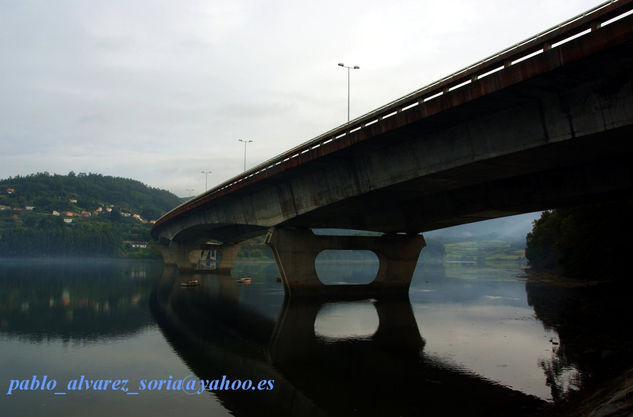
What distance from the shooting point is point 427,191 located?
34469mm

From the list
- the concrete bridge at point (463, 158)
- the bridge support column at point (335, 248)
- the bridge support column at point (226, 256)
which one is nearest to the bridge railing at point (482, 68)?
the concrete bridge at point (463, 158)

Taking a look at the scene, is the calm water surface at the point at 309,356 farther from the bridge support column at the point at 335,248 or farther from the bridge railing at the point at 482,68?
the bridge railing at the point at 482,68

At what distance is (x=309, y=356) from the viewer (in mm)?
22641

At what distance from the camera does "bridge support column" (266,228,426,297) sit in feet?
146

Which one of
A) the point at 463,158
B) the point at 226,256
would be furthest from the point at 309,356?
the point at 226,256

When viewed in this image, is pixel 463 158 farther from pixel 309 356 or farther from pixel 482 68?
pixel 309 356

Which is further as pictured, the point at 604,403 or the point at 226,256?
the point at 226,256

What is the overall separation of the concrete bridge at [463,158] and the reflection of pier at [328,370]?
984cm

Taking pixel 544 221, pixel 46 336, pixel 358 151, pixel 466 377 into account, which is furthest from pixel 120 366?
pixel 544 221

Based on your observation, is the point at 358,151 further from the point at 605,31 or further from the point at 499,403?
the point at 499,403

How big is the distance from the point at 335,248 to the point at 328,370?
27.5 m

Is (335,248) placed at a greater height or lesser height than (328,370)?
greater

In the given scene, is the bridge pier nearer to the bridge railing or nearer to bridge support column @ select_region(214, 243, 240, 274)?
bridge support column @ select_region(214, 243, 240, 274)

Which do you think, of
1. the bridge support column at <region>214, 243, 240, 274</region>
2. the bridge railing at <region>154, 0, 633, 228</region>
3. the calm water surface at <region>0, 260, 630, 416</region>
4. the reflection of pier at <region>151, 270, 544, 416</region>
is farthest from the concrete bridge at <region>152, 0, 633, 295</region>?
the bridge support column at <region>214, 243, 240, 274</region>
